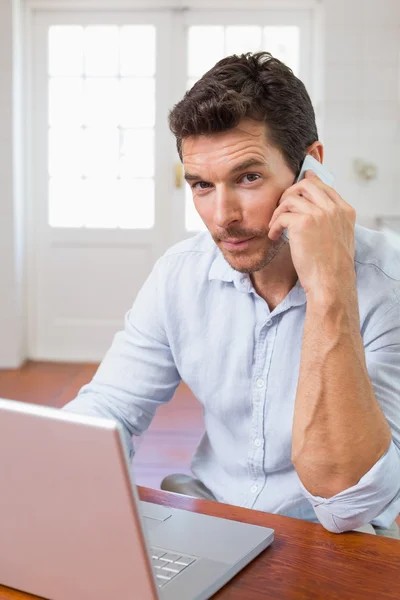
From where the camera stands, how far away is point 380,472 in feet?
3.62

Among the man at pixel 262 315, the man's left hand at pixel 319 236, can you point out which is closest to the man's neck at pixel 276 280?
the man at pixel 262 315

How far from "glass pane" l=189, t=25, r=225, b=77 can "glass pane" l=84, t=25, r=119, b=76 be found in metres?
0.50

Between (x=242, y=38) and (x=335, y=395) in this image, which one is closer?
(x=335, y=395)

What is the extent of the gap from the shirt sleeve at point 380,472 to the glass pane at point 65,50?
429 cm

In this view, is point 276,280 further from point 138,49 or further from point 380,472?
point 138,49

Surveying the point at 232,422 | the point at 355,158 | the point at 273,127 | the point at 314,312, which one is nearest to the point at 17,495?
the point at 314,312

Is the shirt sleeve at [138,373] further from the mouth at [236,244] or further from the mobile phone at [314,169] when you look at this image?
the mobile phone at [314,169]

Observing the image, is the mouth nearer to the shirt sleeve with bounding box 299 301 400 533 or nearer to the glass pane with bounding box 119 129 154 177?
the shirt sleeve with bounding box 299 301 400 533

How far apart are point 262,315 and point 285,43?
402cm

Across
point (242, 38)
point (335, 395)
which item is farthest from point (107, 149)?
point (335, 395)

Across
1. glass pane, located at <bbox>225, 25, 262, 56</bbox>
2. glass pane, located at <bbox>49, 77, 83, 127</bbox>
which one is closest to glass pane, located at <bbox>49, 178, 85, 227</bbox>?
glass pane, located at <bbox>49, 77, 83, 127</bbox>

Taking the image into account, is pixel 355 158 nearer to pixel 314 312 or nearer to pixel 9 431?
pixel 314 312

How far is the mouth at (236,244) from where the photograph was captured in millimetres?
1390

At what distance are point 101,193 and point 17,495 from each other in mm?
4593
